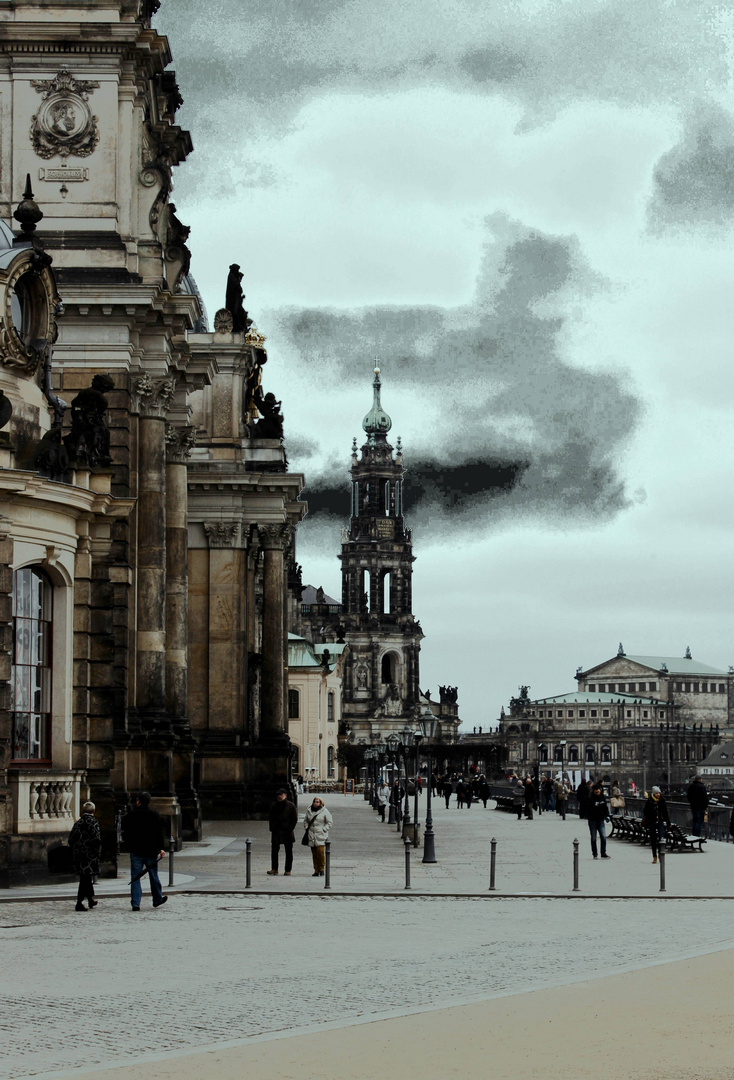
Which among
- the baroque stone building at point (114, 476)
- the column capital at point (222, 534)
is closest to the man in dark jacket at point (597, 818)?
the baroque stone building at point (114, 476)

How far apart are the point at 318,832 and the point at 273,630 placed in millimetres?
28136

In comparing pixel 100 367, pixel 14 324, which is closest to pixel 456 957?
pixel 14 324

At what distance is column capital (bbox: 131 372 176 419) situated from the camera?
37781 millimetres

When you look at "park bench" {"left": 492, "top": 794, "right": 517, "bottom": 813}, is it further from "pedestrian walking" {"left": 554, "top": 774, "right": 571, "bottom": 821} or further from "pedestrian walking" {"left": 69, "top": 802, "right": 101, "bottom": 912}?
"pedestrian walking" {"left": 69, "top": 802, "right": 101, "bottom": 912}

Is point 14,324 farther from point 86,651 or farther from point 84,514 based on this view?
point 86,651

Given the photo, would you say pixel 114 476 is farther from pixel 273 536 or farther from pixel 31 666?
pixel 273 536

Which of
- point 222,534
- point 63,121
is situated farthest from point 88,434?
point 222,534

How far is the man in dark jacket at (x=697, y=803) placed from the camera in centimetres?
4365

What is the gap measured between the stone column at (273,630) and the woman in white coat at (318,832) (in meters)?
26.6

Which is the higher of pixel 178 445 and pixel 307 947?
pixel 178 445

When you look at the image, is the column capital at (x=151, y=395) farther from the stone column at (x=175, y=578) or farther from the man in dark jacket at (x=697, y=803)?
the man in dark jacket at (x=697, y=803)

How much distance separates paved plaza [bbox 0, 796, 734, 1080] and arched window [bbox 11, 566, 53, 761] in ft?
8.31

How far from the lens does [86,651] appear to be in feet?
94.7

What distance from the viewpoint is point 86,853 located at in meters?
23.4
